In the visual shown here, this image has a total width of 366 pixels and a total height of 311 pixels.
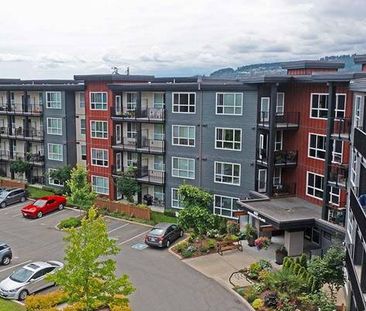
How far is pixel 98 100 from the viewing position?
44.5 m

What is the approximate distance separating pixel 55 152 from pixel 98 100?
9012mm

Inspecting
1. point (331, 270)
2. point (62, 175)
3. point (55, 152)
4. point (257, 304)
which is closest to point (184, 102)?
point (62, 175)

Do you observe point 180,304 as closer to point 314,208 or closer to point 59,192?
point 314,208

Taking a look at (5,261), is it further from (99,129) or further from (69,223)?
(99,129)

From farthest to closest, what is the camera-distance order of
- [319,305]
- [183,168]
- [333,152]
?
[183,168] → [333,152] → [319,305]

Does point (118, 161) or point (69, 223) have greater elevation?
point (118, 161)

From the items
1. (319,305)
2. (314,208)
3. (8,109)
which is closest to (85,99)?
(8,109)

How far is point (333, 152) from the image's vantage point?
3030cm

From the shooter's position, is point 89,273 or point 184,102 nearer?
point 89,273

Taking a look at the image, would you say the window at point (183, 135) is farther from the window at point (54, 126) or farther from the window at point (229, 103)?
the window at point (54, 126)

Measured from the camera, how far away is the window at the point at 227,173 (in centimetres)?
3706

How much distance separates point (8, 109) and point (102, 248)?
38.4 meters

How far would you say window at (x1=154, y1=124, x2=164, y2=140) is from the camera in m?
41.4

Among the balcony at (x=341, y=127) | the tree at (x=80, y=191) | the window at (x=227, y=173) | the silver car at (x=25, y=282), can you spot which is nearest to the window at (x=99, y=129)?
the tree at (x=80, y=191)
